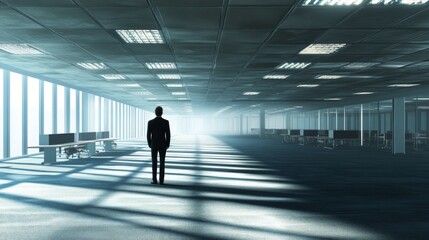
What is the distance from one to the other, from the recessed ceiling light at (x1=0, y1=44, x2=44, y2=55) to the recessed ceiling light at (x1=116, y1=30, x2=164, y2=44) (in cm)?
272

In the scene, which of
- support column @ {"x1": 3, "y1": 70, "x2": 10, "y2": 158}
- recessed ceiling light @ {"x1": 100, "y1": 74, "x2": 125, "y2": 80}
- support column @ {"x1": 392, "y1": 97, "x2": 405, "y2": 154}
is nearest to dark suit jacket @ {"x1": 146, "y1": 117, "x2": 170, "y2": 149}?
recessed ceiling light @ {"x1": 100, "y1": 74, "x2": 125, "y2": 80}

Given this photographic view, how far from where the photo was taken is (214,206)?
5719 mm

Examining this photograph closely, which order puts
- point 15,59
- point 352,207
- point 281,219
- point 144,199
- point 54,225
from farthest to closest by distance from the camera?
point 15,59
point 144,199
point 352,207
point 281,219
point 54,225

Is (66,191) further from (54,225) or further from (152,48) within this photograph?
(152,48)

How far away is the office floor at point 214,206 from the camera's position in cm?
438

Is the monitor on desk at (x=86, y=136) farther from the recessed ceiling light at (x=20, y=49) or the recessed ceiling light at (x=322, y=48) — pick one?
the recessed ceiling light at (x=322, y=48)

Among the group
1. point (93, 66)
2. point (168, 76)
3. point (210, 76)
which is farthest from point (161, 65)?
point (210, 76)

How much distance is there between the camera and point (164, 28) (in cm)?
689

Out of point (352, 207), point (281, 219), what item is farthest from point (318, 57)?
point (281, 219)

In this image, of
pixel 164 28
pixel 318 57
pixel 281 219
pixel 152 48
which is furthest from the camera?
pixel 318 57

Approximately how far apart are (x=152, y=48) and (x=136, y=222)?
16.5 ft

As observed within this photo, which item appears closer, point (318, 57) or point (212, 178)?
point (212, 178)

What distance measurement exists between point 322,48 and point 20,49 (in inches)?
292

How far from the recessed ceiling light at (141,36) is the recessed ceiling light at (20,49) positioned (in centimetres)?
272
